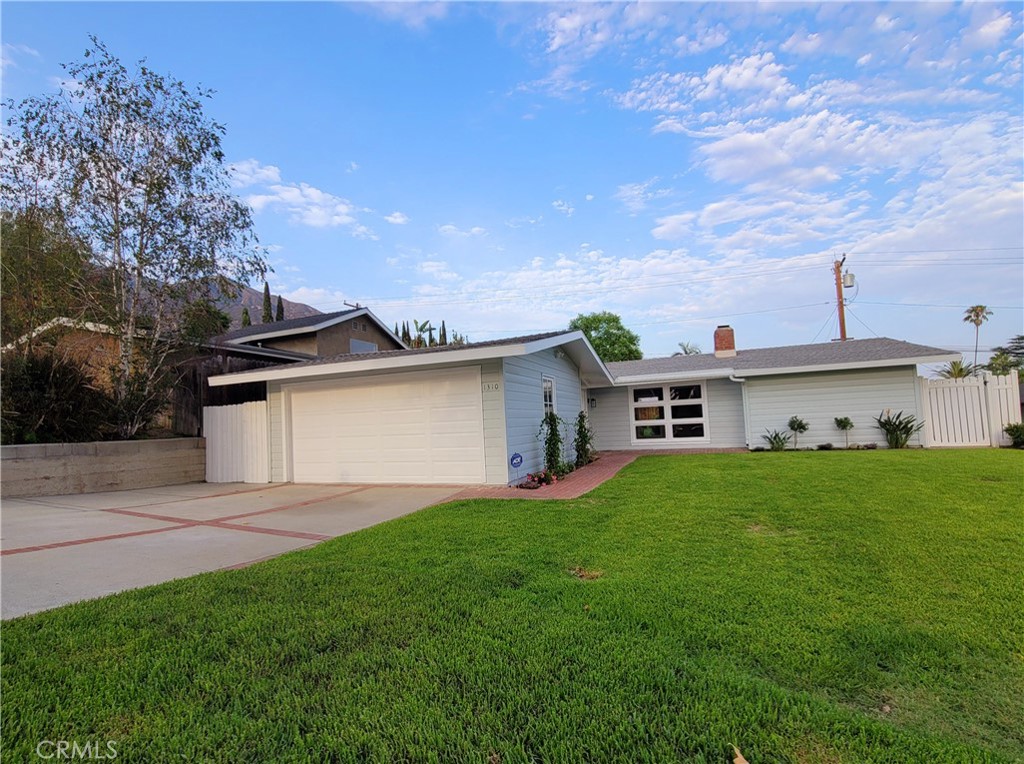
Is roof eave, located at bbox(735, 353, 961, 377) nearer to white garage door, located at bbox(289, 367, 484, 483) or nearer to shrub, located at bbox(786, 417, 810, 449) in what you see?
shrub, located at bbox(786, 417, 810, 449)

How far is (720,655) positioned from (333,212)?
13594 mm

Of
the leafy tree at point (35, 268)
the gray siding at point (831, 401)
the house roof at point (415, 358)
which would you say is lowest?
the gray siding at point (831, 401)

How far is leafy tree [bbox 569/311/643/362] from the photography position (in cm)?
3397

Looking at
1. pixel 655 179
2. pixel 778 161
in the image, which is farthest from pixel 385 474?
pixel 778 161

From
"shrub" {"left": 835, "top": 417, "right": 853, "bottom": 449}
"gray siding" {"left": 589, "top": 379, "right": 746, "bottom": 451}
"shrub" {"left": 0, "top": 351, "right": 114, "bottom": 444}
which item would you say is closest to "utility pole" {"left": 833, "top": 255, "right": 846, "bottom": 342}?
"shrub" {"left": 835, "top": 417, "right": 853, "bottom": 449}

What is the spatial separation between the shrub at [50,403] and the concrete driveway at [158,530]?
1.50m

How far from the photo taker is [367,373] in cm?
968

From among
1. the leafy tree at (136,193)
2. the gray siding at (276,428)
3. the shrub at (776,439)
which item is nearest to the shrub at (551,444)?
the gray siding at (276,428)

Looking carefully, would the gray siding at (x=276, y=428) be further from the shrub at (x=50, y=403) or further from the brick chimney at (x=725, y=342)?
the brick chimney at (x=725, y=342)

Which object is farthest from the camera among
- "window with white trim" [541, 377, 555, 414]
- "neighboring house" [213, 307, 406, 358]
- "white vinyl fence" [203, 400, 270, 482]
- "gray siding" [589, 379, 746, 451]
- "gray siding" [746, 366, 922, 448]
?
"neighboring house" [213, 307, 406, 358]

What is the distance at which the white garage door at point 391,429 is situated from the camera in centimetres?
893

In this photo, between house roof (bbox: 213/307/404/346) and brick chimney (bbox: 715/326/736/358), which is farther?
house roof (bbox: 213/307/404/346)

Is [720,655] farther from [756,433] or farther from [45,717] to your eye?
[756,433]

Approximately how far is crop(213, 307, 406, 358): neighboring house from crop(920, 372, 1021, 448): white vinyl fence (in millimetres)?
19140
